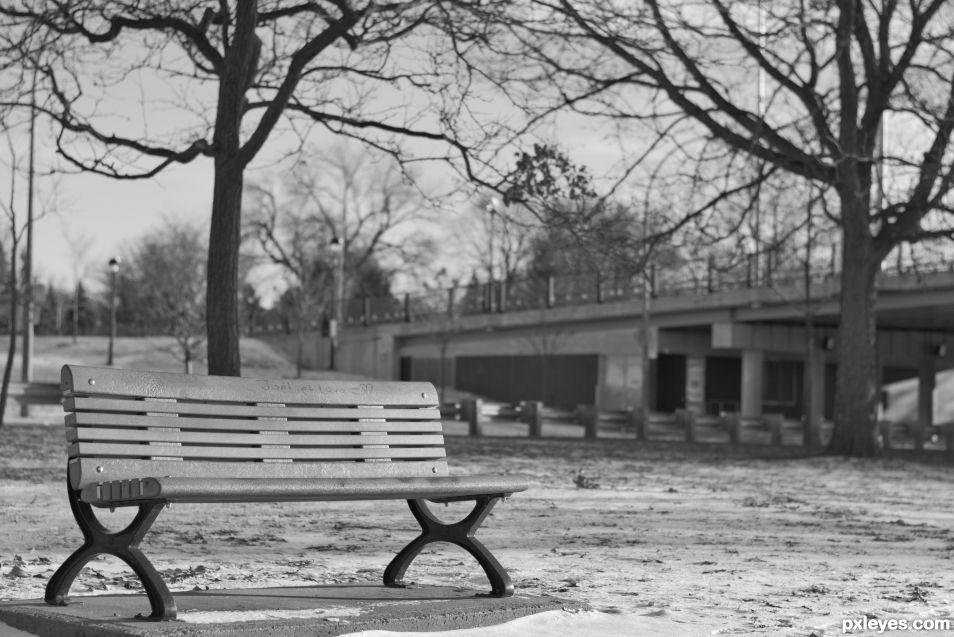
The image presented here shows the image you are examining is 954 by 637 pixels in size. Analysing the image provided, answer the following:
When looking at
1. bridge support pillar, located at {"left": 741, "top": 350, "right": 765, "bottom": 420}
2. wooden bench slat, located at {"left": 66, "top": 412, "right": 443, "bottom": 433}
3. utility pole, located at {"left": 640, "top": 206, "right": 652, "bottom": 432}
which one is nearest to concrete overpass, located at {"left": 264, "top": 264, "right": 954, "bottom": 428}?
bridge support pillar, located at {"left": 741, "top": 350, "right": 765, "bottom": 420}

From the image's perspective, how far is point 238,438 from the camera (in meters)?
6.30

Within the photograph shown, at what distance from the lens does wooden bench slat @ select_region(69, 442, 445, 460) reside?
225 inches

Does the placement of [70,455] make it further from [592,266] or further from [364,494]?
[592,266]

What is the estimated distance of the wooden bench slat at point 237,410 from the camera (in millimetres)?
5762

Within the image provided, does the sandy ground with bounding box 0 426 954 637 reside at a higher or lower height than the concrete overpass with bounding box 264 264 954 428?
lower

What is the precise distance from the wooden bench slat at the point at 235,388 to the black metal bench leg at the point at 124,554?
47cm

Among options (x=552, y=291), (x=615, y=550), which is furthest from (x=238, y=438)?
(x=552, y=291)

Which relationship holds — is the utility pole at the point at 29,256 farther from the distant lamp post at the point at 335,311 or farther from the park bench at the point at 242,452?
the distant lamp post at the point at 335,311

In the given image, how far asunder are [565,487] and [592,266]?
8.99 ft

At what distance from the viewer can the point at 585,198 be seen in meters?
15.0

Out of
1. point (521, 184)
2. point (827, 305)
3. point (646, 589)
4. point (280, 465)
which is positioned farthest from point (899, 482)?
point (827, 305)

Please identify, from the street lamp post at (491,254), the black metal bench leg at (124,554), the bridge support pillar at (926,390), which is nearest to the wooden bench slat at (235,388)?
the black metal bench leg at (124,554)

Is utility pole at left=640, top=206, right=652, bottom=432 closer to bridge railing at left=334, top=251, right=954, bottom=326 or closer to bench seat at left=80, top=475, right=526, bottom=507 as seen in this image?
bridge railing at left=334, top=251, right=954, bottom=326

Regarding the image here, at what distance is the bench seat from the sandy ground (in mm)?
655
